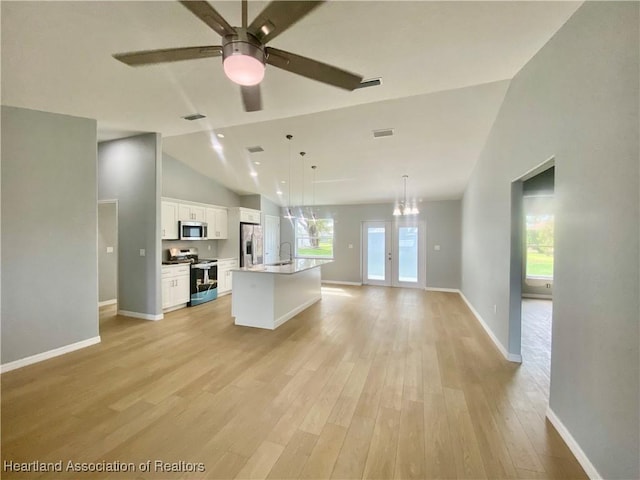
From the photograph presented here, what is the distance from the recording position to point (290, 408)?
2174 millimetres

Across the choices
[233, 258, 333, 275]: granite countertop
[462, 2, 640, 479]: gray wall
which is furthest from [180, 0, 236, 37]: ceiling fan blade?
[233, 258, 333, 275]: granite countertop

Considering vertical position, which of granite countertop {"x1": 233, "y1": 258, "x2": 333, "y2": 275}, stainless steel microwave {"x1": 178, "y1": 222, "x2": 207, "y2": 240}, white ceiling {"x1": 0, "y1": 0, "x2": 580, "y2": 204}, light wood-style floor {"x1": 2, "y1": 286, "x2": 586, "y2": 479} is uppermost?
white ceiling {"x1": 0, "y1": 0, "x2": 580, "y2": 204}

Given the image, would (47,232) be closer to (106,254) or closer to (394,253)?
(106,254)

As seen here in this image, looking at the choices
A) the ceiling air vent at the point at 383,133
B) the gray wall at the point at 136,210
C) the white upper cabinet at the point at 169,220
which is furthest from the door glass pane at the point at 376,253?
the gray wall at the point at 136,210

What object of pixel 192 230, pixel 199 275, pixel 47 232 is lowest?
pixel 199 275

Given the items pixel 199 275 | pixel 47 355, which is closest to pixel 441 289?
pixel 199 275

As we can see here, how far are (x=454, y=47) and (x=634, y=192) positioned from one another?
1.73 m

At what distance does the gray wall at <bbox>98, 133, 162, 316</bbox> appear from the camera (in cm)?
440

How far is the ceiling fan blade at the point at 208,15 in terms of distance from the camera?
1.18m

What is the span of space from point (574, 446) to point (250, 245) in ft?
21.4

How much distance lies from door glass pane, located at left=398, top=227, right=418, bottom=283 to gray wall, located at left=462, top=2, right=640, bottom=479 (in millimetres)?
5240

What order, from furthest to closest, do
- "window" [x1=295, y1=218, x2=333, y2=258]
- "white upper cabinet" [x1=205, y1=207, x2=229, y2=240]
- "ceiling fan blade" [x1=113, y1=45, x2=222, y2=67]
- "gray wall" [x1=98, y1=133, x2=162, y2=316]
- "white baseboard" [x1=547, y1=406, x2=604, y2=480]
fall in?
"window" [x1=295, y1=218, x2=333, y2=258], "white upper cabinet" [x1=205, y1=207, x2=229, y2=240], "gray wall" [x1=98, y1=133, x2=162, y2=316], "white baseboard" [x1=547, y1=406, x2=604, y2=480], "ceiling fan blade" [x1=113, y1=45, x2=222, y2=67]

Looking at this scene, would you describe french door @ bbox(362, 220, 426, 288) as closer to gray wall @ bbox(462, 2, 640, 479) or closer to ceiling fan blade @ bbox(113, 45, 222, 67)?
gray wall @ bbox(462, 2, 640, 479)

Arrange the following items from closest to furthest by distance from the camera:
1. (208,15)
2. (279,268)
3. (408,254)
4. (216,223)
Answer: (208,15), (279,268), (216,223), (408,254)
